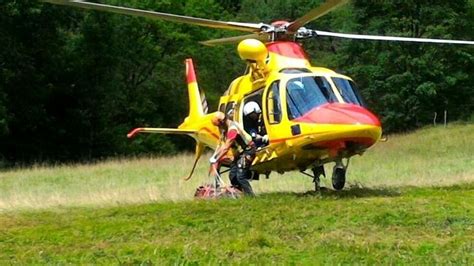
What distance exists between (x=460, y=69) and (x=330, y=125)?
36.7 m

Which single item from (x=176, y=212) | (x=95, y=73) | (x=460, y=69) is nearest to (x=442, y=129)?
(x=460, y=69)

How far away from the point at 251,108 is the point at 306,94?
1167 mm

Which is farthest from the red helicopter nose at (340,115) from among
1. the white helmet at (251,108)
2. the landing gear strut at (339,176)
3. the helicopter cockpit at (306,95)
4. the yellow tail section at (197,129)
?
the yellow tail section at (197,129)

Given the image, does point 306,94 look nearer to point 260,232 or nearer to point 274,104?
point 274,104

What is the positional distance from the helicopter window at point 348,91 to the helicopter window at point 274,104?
34.3 inches

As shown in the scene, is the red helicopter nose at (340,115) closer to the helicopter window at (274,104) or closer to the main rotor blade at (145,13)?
the helicopter window at (274,104)

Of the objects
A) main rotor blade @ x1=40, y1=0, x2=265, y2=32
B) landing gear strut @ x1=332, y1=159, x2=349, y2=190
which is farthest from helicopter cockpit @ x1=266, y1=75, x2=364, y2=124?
main rotor blade @ x1=40, y1=0, x2=265, y2=32

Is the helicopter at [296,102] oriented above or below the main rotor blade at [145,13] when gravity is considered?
below

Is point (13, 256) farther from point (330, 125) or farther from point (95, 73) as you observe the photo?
point (95, 73)

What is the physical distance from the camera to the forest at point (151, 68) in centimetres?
3734

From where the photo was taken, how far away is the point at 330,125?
11.3 metres

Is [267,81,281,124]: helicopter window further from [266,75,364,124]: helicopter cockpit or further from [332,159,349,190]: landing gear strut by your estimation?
[332,159,349,190]: landing gear strut

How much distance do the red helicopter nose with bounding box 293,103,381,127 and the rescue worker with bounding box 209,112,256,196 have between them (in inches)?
39.0

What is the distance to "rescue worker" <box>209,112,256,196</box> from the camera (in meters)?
12.2
